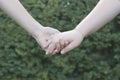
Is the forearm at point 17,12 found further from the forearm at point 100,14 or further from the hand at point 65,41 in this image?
the forearm at point 100,14

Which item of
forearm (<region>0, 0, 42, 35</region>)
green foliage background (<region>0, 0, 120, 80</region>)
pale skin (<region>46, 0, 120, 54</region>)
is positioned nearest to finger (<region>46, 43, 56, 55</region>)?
pale skin (<region>46, 0, 120, 54</region>)

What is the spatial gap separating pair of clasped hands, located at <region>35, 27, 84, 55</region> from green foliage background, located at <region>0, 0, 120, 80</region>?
122 centimetres

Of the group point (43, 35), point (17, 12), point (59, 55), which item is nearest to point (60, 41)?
point (43, 35)

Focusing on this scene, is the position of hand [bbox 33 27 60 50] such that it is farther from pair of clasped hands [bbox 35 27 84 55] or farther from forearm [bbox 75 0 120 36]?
forearm [bbox 75 0 120 36]

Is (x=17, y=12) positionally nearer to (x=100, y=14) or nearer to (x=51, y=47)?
(x=51, y=47)

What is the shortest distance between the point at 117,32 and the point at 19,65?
1016 mm

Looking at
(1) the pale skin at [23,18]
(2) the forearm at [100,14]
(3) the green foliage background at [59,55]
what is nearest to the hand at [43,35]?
(1) the pale skin at [23,18]

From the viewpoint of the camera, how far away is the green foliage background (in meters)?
6.39

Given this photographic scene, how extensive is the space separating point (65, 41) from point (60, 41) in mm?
38

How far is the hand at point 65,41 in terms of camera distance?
5.06 meters

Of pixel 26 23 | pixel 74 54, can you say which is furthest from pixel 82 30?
pixel 74 54

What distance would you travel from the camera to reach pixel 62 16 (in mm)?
6570

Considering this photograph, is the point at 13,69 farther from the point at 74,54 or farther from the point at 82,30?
the point at 82,30

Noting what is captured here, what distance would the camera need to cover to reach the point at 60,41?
5.09 meters
